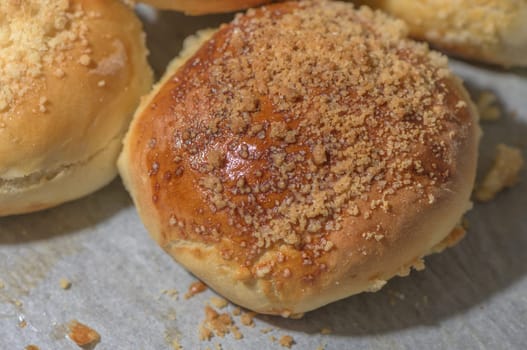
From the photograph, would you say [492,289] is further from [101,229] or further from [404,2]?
[101,229]

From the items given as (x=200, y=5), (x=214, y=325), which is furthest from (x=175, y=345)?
(x=200, y=5)

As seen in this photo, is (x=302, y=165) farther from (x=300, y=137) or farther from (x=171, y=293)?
(x=171, y=293)

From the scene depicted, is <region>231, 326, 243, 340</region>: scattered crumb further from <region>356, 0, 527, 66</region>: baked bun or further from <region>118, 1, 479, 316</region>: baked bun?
<region>356, 0, 527, 66</region>: baked bun

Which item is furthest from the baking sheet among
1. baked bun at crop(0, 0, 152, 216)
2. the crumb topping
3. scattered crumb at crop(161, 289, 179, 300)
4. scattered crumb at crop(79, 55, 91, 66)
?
scattered crumb at crop(79, 55, 91, 66)

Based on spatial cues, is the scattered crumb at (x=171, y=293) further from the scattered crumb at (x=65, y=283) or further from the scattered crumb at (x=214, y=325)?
the scattered crumb at (x=65, y=283)

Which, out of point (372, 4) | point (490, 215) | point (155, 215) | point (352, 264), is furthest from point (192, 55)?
point (490, 215)

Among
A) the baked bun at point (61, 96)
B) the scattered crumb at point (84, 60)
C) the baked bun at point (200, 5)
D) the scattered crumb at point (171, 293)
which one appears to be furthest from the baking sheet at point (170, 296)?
the baked bun at point (200, 5)

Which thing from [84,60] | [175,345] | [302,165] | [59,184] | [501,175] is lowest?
Answer: [175,345]
